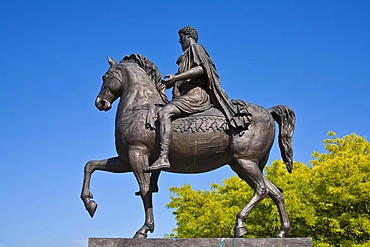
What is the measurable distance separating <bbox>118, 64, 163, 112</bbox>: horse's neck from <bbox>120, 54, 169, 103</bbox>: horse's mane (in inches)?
3.8

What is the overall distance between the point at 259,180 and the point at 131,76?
3004mm

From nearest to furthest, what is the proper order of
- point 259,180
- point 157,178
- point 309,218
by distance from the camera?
point 259,180 < point 157,178 < point 309,218

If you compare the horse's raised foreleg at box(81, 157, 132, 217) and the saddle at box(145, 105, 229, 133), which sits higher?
the saddle at box(145, 105, 229, 133)

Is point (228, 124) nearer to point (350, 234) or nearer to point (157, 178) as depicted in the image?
point (157, 178)

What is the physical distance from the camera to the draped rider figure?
8.48 m

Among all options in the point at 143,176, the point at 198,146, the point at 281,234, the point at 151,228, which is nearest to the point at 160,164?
the point at 143,176

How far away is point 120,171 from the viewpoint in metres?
9.08

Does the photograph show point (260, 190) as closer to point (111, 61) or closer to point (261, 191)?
point (261, 191)

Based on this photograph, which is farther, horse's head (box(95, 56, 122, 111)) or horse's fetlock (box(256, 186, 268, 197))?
horse's head (box(95, 56, 122, 111))

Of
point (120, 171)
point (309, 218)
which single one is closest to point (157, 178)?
point (120, 171)

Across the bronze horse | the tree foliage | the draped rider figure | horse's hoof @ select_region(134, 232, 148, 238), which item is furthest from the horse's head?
the tree foliage

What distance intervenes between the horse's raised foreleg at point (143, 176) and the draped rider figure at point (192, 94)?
0.73 ft

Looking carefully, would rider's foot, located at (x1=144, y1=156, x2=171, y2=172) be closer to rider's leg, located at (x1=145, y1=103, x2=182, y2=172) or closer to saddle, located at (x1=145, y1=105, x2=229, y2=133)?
rider's leg, located at (x1=145, y1=103, x2=182, y2=172)

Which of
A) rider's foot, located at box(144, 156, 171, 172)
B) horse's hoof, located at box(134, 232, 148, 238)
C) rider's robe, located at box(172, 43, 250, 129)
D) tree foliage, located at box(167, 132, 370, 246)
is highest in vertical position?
tree foliage, located at box(167, 132, 370, 246)
